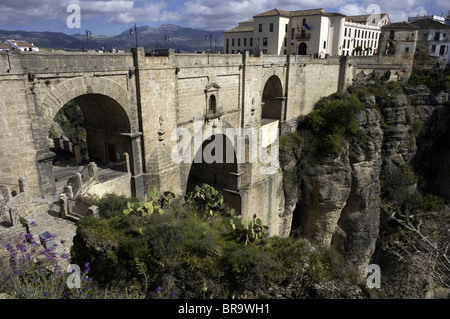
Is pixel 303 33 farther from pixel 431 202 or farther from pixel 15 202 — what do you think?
pixel 15 202

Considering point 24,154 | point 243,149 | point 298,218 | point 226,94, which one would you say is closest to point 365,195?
point 298,218

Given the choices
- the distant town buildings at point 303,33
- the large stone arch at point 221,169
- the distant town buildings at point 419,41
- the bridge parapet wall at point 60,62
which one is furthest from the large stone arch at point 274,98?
the distant town buildings at point 419,41

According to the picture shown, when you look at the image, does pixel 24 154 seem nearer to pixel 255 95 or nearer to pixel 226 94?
pixel 226 94

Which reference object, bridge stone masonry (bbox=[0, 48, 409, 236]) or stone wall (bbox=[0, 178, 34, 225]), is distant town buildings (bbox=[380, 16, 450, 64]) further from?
stone wall (bbox=[0, 178, 34, 225])

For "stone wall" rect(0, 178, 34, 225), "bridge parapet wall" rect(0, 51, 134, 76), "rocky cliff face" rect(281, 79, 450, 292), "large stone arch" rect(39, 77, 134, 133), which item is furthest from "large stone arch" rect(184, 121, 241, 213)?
"stone wall" rect(0, 178, 34, 225)

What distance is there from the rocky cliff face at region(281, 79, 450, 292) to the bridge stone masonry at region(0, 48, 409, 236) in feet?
7.58

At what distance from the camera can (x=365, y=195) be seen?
25.3m

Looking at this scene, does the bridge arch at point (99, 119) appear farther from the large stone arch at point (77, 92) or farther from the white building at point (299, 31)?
the white building at point (299, 31)

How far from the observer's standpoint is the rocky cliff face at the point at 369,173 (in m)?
23.3

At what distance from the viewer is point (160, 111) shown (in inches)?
547

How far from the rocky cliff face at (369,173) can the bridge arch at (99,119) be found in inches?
458

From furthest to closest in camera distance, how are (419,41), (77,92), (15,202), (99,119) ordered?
(419,41), (99,119), (77,92), (15,202)

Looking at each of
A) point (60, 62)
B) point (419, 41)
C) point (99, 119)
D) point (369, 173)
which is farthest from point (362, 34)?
point (60, 62)

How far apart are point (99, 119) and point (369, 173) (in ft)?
66.8
